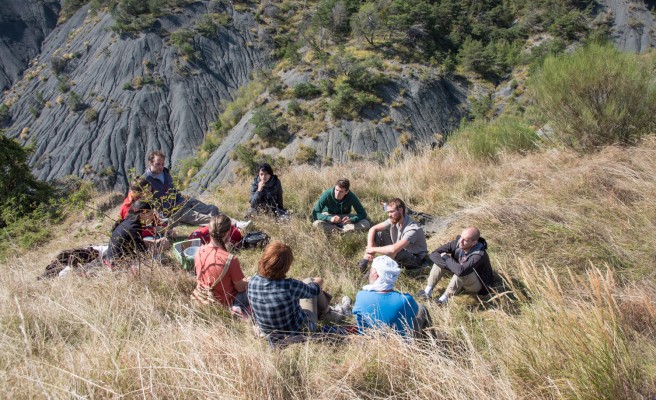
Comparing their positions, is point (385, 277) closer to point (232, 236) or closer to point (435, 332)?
point (435, 332)

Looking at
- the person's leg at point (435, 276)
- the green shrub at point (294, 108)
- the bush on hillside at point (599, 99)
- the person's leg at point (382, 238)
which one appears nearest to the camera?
the person's leg at point (435, 276)

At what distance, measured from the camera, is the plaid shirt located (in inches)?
107

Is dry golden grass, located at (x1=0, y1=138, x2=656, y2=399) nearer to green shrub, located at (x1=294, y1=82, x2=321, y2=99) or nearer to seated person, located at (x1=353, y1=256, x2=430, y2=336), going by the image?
seated person, located at (x1=353, y1=256, x2=430, y2=336)

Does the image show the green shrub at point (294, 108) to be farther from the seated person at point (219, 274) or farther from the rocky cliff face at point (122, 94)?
the seated person at point (219, 274)

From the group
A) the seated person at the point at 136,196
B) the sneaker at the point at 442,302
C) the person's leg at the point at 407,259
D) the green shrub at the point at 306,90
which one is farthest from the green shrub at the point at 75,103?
the sneaker at the point at 442,302

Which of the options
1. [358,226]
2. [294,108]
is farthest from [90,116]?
[358,226]

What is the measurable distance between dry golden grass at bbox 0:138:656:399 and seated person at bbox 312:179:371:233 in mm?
285

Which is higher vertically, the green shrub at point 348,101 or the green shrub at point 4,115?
the green shrub at point 4,115

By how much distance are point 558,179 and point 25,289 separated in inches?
235

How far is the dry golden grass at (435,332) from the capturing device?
1.73 metres

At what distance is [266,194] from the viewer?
559 cm

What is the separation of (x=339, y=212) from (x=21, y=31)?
204 feet

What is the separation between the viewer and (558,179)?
4785 mm

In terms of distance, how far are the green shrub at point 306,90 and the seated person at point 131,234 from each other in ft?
83.3
